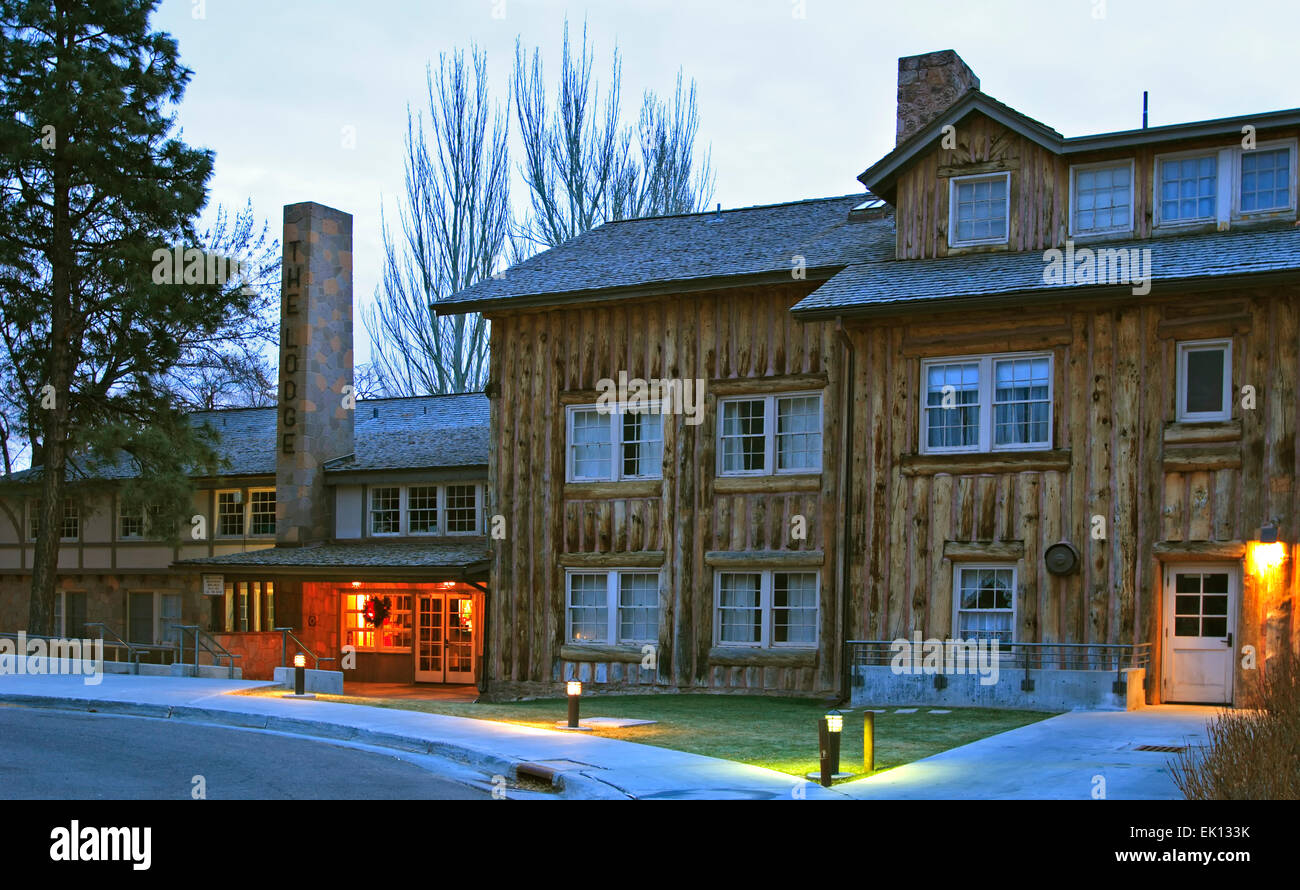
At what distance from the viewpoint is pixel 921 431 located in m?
21.0

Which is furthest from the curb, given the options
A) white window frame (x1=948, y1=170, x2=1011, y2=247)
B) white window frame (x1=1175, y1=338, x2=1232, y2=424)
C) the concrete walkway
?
white window frame (x1=948, y1=170, x2=1011, y2=247)

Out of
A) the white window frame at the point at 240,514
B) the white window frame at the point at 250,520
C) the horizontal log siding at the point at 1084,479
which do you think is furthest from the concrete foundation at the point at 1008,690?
the white window frame at the point at 240,514

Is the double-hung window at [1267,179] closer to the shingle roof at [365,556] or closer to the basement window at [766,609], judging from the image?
the basement window at [766,609]

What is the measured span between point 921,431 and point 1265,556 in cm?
511

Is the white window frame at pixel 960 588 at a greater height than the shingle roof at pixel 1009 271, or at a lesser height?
lesser

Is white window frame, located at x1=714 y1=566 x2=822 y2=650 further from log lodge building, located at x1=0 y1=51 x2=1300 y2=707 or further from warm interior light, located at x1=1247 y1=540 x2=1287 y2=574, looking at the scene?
warm interior light, located at x1=1247 y1=540 x2=1287 y2=574

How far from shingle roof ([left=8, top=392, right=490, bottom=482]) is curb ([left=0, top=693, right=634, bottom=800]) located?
1075 centimetres

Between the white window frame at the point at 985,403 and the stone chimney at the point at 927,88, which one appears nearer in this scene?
the white window frame at the point at 985,403

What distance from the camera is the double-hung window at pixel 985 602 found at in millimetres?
20266

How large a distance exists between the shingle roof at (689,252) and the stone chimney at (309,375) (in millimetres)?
→ 6665

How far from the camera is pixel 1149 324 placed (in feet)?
63.8

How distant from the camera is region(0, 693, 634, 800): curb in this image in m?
12.3
